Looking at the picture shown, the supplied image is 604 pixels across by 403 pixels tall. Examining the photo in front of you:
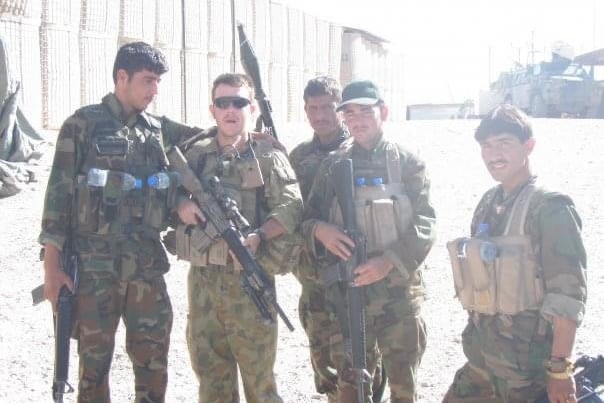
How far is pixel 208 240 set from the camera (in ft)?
11.8

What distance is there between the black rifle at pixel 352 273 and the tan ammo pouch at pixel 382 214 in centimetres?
8

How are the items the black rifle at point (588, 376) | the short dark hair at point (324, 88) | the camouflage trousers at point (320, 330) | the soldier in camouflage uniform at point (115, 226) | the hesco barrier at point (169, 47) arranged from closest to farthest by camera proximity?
the black rifle at point (588, 376) < the soldier in camouflage uniform at point (115, 226) < the camouflage trousers at point (320, 330) < the short dark hair at point (324, 88) < the hesco barrier at point (169, 47)

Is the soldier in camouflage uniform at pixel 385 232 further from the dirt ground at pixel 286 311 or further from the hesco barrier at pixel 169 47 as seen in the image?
the hesco barrier at pixel 169 47

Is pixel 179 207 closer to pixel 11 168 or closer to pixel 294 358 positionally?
pixel 294 358

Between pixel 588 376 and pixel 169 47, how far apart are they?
42.6ft

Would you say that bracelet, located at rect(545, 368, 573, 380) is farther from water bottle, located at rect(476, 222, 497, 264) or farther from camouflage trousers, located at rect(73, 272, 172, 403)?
camouflage trousers, located at rect(73, 272, 172, 403)

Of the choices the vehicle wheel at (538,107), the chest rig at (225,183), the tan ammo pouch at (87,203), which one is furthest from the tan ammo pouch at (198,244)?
the vehicle wheel at (538,107)

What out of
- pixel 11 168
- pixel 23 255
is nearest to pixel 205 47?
pixel 11 168

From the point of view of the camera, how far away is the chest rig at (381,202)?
366 centimetres

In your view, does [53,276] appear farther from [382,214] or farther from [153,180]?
[382,214]

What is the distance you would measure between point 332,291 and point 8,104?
24.2 ft

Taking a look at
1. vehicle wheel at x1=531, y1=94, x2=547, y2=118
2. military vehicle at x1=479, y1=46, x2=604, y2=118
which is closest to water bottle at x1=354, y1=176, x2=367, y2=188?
military vehicle at x1=479, y1=46, x2=604, y2=118

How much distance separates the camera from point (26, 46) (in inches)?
444

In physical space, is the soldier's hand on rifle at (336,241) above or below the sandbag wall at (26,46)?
below
